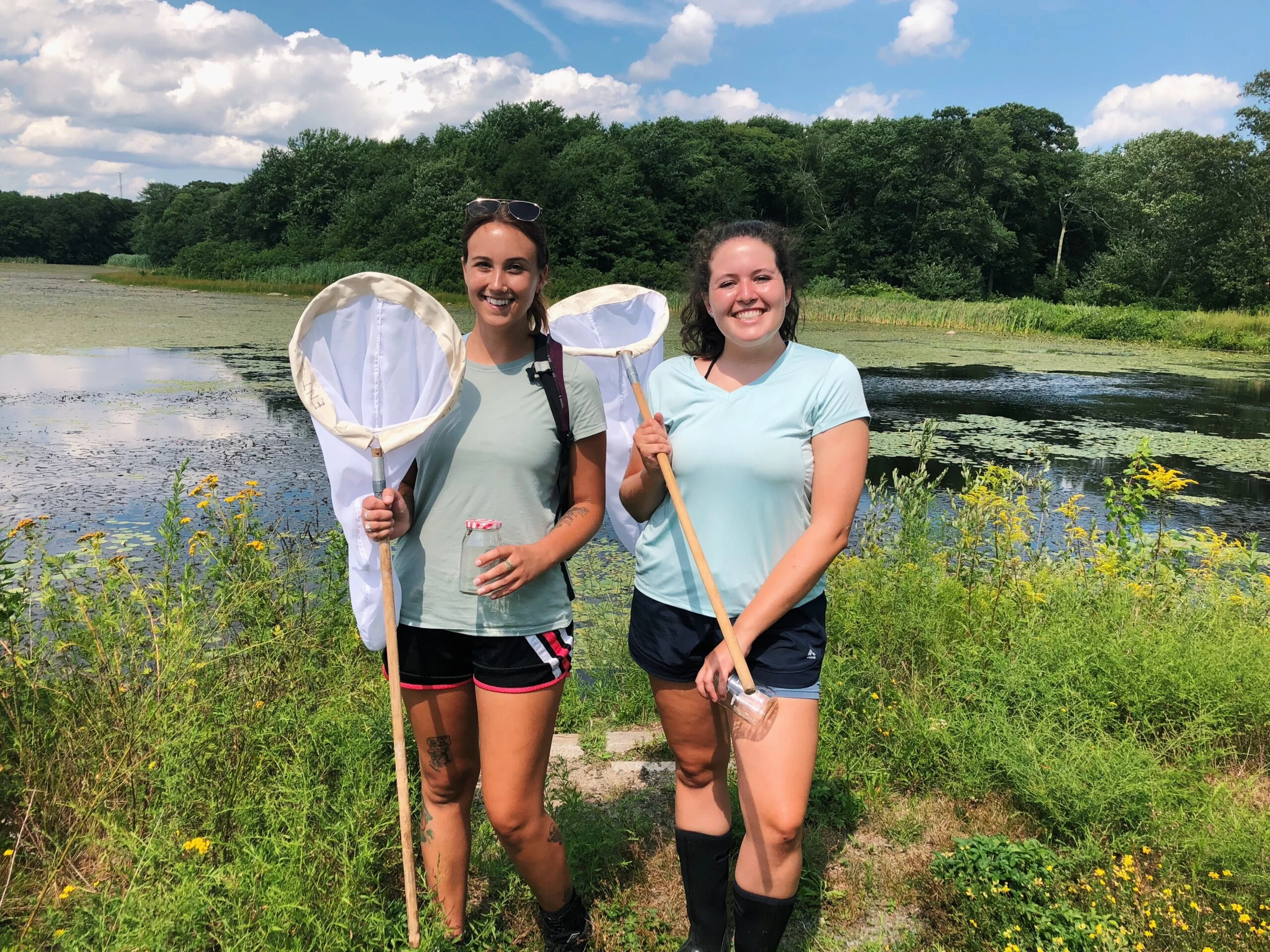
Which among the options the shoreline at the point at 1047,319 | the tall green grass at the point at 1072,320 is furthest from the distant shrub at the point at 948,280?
the shoreline at the point at 1047,319

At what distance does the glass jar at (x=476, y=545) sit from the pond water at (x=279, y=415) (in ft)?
14.4

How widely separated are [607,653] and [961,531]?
1987mm

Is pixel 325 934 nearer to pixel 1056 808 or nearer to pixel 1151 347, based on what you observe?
pixel 1056 808

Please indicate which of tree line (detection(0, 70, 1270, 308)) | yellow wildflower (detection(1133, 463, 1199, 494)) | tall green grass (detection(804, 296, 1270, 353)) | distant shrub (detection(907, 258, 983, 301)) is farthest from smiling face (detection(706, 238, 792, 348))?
distant shrub (detection(907, 258, 983, 301))

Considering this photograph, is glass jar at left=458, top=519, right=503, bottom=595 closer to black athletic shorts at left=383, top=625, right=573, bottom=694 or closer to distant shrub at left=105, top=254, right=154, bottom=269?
black athletic shorts at left=383, top=625, right=573, bottom=694

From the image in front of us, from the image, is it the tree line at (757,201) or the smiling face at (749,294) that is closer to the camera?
the smiling face at (749,294)

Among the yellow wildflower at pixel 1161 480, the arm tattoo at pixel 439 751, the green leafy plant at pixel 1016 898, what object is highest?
the yellow wildflower at pixel 1161 480

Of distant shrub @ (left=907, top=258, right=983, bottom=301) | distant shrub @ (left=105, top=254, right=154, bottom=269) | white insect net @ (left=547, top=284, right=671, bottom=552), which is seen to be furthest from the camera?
distant shrub @ (left=105, top=254, right=154, bottom=269)

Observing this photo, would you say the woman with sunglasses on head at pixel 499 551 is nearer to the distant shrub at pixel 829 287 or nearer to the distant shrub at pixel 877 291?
the distant shrub at pixel 829 287

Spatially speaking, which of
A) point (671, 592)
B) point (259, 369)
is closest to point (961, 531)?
point (671, 592)

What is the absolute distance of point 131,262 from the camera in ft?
223

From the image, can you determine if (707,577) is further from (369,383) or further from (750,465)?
(369,383)

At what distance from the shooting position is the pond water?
723cm

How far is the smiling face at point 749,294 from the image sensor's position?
1.93 m
